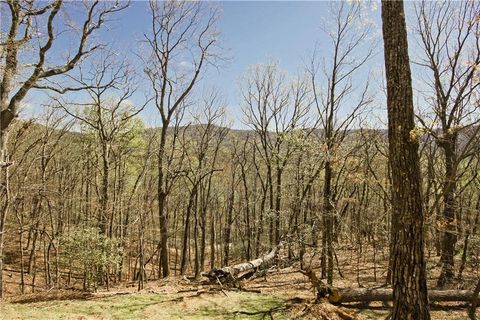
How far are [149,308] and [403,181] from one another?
23.4ft

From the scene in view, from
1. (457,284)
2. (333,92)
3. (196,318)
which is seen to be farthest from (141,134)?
(457,284)

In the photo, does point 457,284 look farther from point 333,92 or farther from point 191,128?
point 191,128

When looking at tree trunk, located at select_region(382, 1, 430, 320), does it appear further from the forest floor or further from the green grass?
the green grass

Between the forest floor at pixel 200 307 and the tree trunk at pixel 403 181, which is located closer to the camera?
the tree trunk at pixel 403 181

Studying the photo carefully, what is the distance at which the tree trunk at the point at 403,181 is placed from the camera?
4.88 metres

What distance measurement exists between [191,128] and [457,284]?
1632cm

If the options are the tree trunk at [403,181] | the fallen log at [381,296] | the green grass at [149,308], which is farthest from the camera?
the fallen log at [381,296]

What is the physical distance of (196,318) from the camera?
26.7 feet

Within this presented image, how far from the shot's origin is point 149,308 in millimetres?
8766

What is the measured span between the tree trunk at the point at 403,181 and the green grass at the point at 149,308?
13.1 feet

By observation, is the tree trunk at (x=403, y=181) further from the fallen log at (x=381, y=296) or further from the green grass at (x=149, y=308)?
the fallen log at (x=381, y=296)

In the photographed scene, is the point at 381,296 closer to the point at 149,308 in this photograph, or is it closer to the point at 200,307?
the point at 200,307

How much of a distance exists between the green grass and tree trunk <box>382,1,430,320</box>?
3.99 metres

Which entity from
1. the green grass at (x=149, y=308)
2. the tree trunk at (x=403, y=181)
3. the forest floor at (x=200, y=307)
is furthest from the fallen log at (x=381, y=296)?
the tree trunk at (x=403, y=181)
